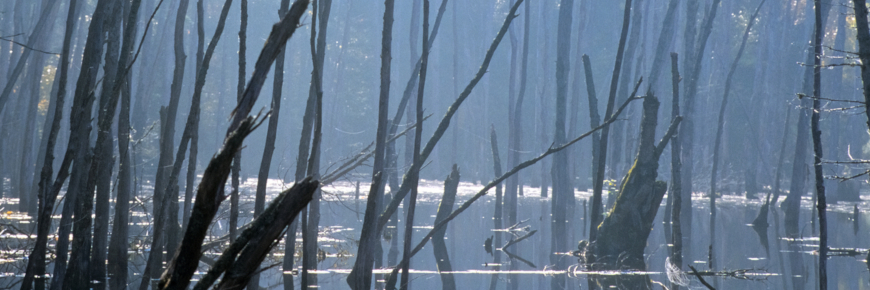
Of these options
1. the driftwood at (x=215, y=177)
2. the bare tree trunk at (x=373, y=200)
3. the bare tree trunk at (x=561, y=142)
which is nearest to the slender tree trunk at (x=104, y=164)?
the bare tree trunk at (x=373, y=200)

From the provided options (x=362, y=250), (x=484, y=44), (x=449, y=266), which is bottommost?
(x=449, y=266)

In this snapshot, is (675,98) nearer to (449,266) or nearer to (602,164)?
(602,164)

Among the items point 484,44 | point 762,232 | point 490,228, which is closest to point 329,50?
point 484,44

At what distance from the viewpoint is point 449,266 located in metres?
10.8

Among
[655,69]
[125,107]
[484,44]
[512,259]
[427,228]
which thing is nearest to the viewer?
[125,107]

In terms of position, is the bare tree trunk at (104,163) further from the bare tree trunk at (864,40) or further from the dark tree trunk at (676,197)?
the dark tree trunk at (676,197)

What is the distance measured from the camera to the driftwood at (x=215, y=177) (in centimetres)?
216

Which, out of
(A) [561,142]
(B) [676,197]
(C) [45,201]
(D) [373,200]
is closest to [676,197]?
(B) [676,197]

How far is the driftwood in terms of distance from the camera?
2.16 metres

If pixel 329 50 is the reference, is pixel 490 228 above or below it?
below

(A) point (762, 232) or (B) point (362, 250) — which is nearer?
(B) point (362, 250)

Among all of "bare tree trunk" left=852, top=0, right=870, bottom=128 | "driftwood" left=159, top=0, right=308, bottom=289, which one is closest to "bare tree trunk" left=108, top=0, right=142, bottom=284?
"driftwood" left=159, top=0, right=308, bottom=289

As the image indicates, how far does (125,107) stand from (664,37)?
1810cm

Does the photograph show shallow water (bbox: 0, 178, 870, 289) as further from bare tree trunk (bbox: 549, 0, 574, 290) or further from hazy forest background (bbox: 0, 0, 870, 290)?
bare tree trunk (bbox: 549, 0, 574, 290)
